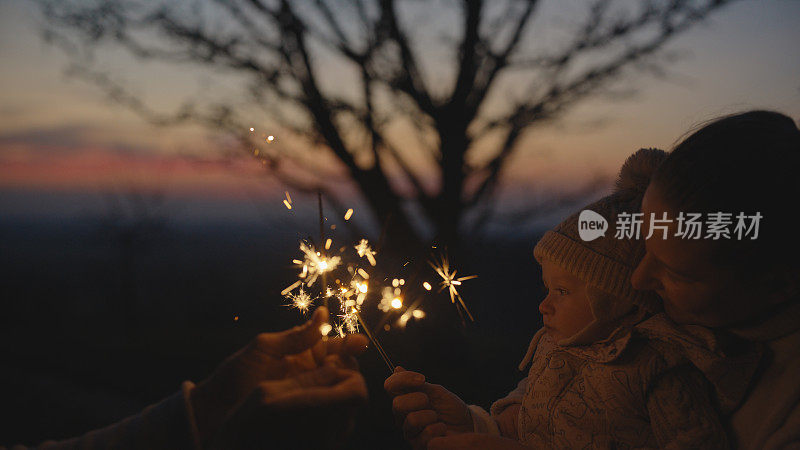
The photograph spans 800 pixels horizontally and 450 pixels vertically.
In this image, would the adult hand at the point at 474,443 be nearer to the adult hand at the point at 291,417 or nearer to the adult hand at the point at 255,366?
the adult hand at the point at 255,366

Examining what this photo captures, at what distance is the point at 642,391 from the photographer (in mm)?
1667

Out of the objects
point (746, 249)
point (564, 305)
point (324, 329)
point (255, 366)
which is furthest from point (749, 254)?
point (255, 366)

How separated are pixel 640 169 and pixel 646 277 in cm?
57

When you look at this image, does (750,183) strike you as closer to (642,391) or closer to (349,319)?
(642,391)

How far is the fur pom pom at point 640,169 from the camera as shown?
1.91m

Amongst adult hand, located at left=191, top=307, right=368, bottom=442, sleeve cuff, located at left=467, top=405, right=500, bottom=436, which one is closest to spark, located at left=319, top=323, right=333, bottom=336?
adult hand, located at left=191, top=307, right=368, bottom=442

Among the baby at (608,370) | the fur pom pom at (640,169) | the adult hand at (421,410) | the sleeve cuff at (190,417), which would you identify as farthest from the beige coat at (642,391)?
the sleeve cuff at (190,417)

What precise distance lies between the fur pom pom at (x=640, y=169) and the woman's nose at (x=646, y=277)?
0.46 m

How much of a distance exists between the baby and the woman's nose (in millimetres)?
194

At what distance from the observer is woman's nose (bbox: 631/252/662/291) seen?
1.60 meters

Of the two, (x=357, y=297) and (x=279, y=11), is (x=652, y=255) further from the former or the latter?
(x=279, y=11)

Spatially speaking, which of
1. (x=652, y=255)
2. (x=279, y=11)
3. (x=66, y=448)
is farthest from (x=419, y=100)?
(x=66, y=448)

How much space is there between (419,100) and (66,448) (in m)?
3.43

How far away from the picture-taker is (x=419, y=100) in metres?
4.05
